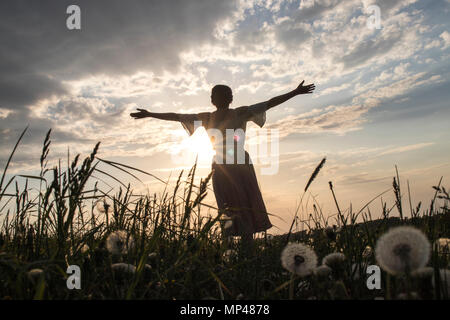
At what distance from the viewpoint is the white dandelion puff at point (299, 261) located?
1.78m

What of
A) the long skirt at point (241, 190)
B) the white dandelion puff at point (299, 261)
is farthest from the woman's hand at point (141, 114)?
the white dandelion puff at point (299, 261)

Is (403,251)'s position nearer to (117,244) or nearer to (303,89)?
(117,244)

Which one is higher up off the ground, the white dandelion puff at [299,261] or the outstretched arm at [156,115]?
the outstretched arm at [156,115]

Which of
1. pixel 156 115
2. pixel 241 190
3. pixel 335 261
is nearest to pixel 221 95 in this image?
pixel 156 115

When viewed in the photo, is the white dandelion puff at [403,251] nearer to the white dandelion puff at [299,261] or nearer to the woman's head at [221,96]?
the white dandelion puff at [299,261]

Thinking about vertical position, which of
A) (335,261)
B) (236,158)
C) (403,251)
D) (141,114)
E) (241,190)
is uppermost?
(141,114)

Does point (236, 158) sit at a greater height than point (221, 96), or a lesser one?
lesser

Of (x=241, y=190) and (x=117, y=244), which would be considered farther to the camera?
(x=241, y=190)

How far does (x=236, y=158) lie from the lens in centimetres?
734

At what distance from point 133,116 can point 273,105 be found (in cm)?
332

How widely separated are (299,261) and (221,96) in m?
6.28
